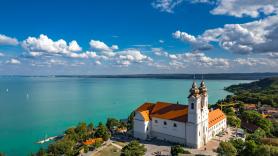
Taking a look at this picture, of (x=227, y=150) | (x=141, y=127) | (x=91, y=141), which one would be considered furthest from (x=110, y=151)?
(x=227, y=150)

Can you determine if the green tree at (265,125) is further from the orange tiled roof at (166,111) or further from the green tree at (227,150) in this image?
the green tree at (227,150)

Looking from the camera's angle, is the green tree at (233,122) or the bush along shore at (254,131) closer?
the bush along shore at (254,131)

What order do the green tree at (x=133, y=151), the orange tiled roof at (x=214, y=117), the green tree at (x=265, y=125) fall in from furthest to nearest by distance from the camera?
the green tree at (x=265, y=125)
the orange tiled roof at (x=214, y=117)
the green tree at (x=133, y=151)

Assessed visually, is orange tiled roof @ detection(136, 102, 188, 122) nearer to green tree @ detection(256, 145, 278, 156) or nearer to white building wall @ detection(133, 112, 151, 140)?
white building wall @ detection(133, 112, 151, 140)

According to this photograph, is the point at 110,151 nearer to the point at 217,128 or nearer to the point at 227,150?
the point at 227,150

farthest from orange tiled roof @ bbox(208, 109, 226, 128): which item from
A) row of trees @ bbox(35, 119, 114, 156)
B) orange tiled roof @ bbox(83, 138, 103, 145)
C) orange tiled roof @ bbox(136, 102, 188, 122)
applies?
orange tiled roof @ bbox(83, 138, 103, 145)

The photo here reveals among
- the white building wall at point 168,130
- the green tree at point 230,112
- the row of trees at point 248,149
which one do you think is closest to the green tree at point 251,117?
the green tree at point 230,112

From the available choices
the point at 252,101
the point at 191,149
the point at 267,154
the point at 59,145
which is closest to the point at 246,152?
the point at 267,154

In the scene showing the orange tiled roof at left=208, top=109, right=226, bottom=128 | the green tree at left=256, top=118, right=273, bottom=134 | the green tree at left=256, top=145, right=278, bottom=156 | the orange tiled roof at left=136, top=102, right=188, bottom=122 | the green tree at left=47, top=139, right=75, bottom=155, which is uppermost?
the orange tiled roof at left=136, top=102, right=188, bottom=122
